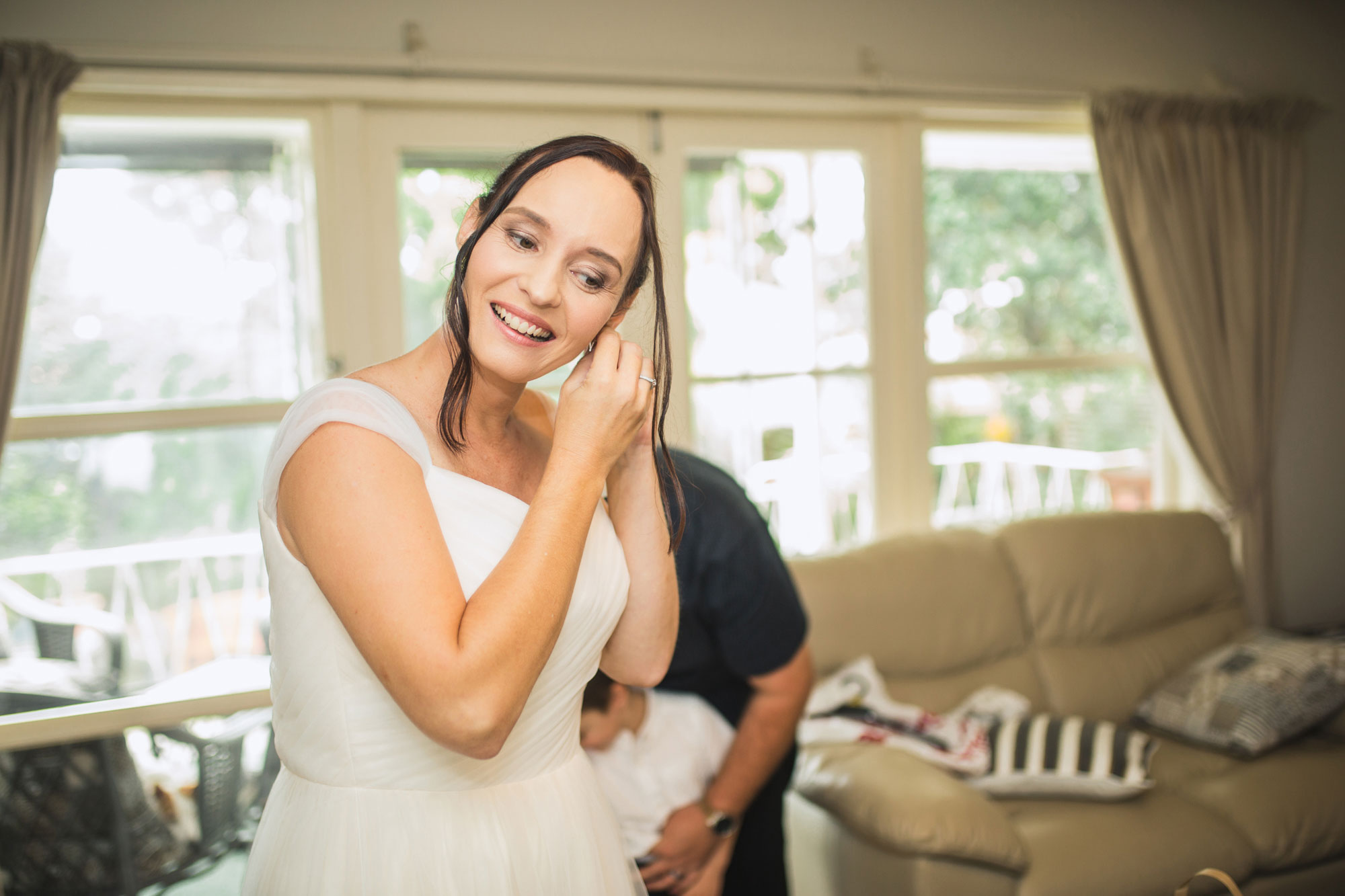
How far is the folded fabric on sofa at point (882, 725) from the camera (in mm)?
2363

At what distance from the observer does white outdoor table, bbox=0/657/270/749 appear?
7.11ft

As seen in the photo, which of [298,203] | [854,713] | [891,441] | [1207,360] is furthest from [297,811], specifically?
[1207,360]

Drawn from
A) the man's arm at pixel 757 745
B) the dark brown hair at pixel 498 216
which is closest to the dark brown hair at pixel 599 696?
the man's arm at pixel 757 745

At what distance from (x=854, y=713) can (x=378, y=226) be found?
6.01 feet

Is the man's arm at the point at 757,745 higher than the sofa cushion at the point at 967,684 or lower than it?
higher

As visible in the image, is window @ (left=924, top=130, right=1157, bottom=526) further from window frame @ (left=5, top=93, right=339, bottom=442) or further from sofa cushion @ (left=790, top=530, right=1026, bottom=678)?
window frame @ (left=5, top=93, right=339, bottom=442)

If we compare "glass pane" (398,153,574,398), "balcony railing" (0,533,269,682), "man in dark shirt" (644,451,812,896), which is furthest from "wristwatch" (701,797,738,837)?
"balcony railing" (0,533,269,682)

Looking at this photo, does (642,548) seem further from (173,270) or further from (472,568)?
(173,270)

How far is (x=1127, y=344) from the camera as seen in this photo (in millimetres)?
3770

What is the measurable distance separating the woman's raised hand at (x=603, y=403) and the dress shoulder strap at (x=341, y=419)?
0.13 m

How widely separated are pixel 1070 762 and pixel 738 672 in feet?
3.89

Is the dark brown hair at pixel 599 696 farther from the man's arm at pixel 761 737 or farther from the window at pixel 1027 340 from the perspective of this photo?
the window at pixel 1027 340

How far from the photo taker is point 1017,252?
3.60 meters

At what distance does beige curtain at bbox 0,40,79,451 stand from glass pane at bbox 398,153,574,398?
831 millimetres
